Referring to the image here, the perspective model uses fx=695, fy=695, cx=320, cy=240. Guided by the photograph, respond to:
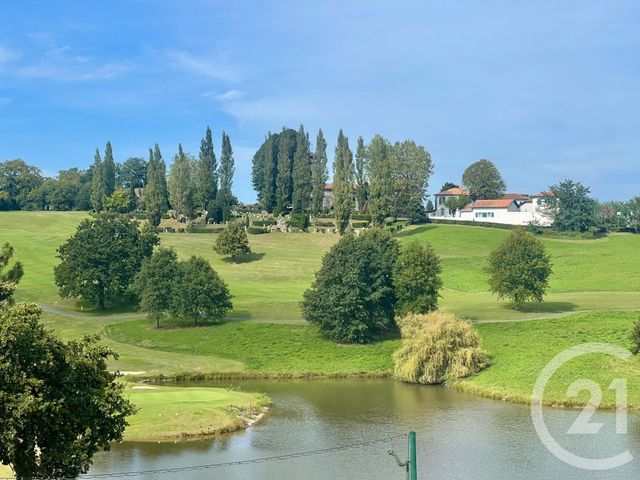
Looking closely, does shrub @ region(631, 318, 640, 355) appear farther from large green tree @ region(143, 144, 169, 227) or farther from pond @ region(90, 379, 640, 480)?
large green tree @ region(143, 144, 169, 227)

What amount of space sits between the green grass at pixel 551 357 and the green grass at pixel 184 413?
769 inches

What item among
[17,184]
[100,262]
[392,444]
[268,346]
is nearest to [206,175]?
[17,184]

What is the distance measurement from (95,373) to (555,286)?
79.7 metres

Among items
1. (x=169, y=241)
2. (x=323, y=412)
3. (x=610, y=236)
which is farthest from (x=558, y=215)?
(x=323, y=412)

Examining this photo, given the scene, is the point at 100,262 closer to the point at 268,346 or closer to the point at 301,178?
the point at 268,346

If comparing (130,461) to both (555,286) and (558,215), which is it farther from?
(558,215)

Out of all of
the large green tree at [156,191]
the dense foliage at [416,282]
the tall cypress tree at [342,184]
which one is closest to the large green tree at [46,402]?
the dense foliage at [416,282]

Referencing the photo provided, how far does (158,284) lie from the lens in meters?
77.8

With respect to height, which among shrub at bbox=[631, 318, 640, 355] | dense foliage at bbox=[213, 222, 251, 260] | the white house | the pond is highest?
the white house

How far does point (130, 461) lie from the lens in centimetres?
3709

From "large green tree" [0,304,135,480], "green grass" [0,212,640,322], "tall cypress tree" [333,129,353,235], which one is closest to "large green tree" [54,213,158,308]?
"green grass" [0,212,640,322]

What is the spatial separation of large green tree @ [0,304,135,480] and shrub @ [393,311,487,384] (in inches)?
1460

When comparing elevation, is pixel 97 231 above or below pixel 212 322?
above

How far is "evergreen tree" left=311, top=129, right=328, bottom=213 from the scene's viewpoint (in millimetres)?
155875
